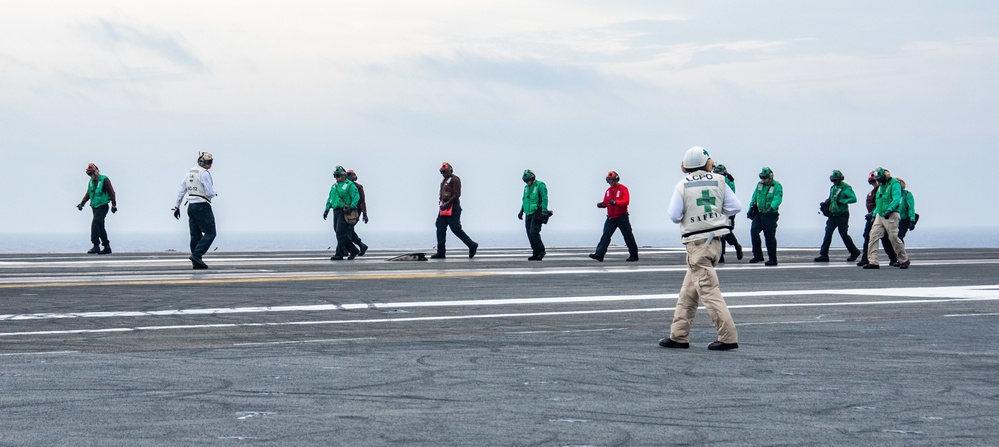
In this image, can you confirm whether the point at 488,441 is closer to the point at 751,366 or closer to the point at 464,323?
the point at 751,366

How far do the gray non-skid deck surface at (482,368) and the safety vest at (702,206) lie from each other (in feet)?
2.92

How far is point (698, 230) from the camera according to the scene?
9156mm

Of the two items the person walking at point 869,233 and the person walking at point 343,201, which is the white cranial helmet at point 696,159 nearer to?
the person walking at point 869,233

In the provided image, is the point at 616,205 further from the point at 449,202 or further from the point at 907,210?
the point at 907,210

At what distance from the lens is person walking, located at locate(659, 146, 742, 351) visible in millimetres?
8977

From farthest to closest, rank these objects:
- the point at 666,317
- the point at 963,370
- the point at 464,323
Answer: the point at 666,317
the point at 464,323
the point at 963,370

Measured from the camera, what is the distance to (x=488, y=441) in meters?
5.24

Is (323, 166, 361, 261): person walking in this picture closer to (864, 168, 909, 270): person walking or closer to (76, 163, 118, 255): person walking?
(76, 163, 118, 255): person walking

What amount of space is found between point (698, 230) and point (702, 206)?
0.19 meters

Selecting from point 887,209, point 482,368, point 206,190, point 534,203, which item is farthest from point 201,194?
point 482,368

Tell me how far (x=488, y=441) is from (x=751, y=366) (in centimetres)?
311

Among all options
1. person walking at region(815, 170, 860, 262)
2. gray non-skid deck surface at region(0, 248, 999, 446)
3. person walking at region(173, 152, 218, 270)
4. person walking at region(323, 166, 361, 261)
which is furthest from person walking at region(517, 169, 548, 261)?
gray non-skid deck surface at region(0, 248, 999, 446)

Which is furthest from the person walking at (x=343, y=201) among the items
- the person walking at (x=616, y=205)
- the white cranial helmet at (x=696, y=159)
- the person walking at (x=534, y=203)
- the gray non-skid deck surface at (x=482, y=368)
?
the white cranial helmet at (x=696, y=159)

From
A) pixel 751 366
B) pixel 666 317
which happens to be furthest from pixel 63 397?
pixel 666 317
